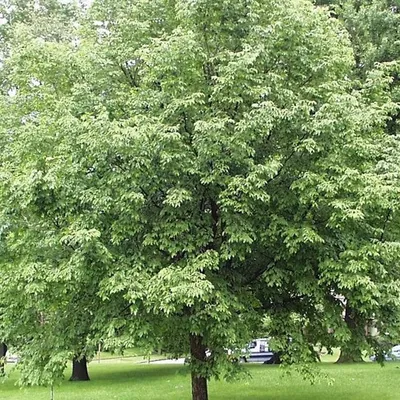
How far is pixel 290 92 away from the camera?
885 centimetres

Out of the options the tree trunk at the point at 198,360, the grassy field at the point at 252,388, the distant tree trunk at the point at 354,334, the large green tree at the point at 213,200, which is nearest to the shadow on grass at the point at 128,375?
the grassy field at the point at 252,388

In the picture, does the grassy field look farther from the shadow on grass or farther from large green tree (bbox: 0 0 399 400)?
large green tree (bbox: 0 0 399 400)

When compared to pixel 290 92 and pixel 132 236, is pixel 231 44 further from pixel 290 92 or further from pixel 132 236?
pixel 132 236

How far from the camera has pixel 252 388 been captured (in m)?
15.1

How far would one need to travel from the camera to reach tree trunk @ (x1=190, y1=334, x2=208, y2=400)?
31.3 ft

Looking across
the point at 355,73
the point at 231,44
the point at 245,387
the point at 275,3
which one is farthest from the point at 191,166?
the point at 355,73

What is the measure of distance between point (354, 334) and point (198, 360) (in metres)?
2.68

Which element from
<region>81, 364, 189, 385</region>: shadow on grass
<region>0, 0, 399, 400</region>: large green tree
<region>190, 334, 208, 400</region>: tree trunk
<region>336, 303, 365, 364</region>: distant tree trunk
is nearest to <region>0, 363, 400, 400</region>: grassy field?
<region>81, 364, 189, 385</region>: shadow on grass

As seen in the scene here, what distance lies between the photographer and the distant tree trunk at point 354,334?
932 cm

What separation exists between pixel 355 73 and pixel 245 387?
9.88m

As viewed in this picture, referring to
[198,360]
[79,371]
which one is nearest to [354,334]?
[198,360]

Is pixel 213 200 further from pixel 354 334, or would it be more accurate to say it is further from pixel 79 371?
pixel 79 371

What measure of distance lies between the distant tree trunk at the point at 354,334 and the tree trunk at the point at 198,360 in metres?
2.38

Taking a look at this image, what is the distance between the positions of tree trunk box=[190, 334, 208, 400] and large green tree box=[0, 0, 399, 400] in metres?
0.05
